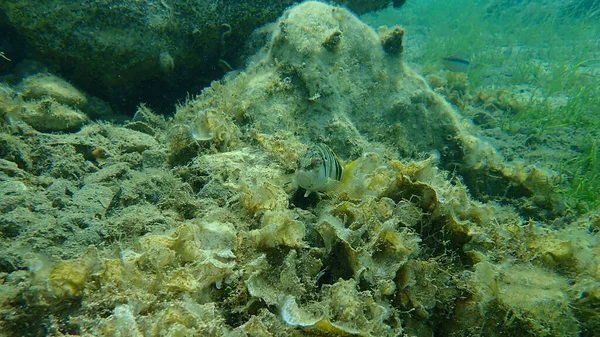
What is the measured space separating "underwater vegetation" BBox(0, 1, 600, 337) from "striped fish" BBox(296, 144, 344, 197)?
13mm

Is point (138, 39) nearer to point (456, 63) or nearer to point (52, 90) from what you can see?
point (52, 90)

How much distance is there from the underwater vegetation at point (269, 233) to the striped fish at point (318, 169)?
1 cm

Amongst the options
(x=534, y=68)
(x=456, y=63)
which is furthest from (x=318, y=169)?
→ (x=534, y=68)

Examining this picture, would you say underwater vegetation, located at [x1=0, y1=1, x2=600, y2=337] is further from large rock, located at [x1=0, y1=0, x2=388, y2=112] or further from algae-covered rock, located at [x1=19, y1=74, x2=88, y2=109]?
large rock, located at [x1=0, y1=0, x2=388, y2=112]

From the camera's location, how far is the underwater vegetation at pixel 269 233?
1.62 metres

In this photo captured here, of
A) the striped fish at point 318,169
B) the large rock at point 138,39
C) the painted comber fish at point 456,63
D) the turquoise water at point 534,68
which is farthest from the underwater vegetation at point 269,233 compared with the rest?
the painted comber fish at point 456,63

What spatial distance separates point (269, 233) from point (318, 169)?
565 millimetres

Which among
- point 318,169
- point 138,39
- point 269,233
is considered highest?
point 138,39

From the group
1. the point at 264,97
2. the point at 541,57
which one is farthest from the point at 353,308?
the point at 541,57

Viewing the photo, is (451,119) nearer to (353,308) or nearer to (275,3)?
(275,3)

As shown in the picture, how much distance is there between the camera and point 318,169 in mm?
2260

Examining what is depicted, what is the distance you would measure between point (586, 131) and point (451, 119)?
12.8 ft

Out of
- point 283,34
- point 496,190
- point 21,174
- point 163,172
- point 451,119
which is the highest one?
point 283,34

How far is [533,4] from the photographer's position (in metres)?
18.2
